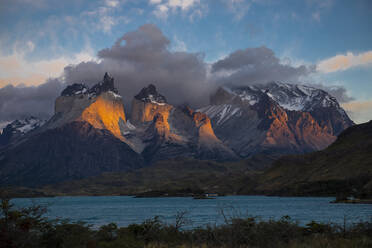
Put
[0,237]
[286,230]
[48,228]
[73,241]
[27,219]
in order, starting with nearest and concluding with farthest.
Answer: [0,237]
[27,219]
[73,241]
[48,228]
[286,230]

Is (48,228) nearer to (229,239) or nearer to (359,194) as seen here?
(229,239)

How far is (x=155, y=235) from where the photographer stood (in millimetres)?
49281

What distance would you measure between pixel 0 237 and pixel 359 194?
181235 mm

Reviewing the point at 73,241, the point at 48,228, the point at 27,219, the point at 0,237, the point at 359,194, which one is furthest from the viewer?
the point at 359,194

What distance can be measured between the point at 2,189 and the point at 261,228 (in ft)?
88.8

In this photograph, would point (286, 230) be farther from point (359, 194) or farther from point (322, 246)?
point (359, 194)

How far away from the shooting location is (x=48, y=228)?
140ft

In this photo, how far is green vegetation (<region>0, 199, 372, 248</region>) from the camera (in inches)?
1288

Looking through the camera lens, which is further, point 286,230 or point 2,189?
point 286,230

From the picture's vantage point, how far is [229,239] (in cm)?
3866

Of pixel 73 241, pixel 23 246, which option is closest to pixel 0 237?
pixel 23 246

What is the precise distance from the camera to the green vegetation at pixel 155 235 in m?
32.7

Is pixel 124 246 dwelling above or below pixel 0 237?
below

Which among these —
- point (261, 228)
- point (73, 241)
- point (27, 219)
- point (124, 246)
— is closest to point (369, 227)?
point (261, 228)
